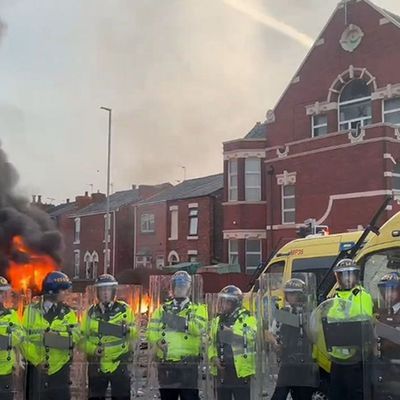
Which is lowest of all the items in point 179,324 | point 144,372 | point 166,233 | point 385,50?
point 144,372

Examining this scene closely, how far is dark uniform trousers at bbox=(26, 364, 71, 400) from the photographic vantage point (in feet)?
23.7

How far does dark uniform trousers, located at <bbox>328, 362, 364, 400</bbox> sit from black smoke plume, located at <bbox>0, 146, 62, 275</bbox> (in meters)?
22.0

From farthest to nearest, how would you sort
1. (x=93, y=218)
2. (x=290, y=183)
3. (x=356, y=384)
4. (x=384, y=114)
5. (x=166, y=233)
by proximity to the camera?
(x=93, y=218) → (x=166, y=233) → (x=290, y=183) → (x=384, y=114) → (x=356, y=384)

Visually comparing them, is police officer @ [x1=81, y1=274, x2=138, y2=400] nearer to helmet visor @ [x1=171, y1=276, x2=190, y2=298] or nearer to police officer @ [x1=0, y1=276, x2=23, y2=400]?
helmet visor @ [x1=171, y1=276, x2=190, y2=298]

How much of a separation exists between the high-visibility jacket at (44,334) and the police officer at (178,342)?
895 millimetres

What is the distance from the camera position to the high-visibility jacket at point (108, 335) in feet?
24.1

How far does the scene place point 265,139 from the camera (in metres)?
31.5

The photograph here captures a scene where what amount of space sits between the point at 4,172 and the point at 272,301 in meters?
23.2

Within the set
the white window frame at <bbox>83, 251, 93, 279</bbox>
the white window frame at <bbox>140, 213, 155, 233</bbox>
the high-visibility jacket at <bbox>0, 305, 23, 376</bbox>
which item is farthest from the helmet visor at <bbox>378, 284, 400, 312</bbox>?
the white window frame at <bbox>83, 251, 93, 279</bbox>

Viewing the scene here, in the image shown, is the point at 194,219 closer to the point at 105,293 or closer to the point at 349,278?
the point at 105,293

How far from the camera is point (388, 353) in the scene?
6.57 metres

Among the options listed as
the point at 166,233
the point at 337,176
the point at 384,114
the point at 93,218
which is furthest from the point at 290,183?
the point at 93,218

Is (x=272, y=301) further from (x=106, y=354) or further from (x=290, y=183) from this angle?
(x=290, y=183)

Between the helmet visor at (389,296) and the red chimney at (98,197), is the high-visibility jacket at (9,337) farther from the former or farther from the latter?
the red chimney at (98,197)
